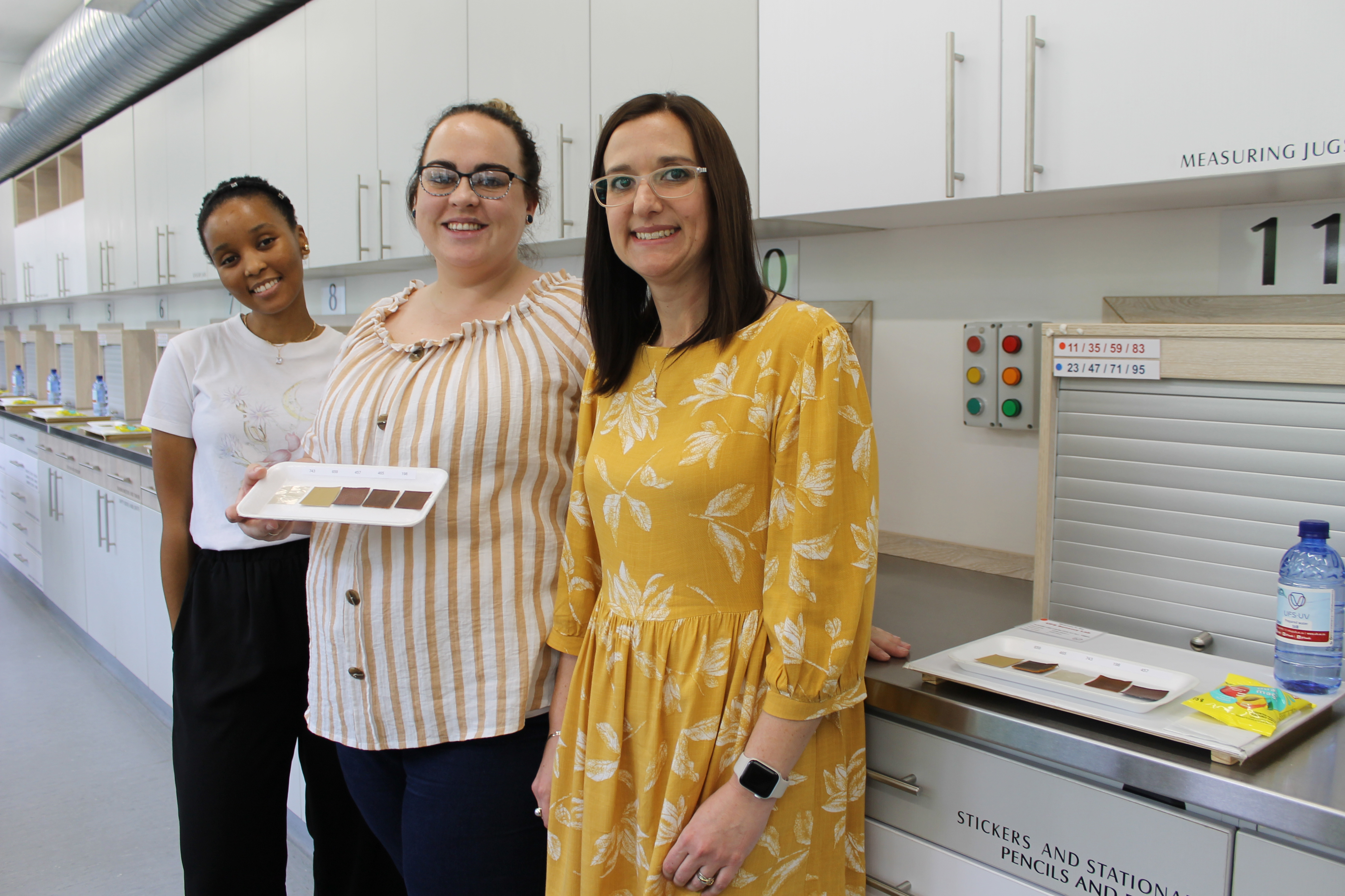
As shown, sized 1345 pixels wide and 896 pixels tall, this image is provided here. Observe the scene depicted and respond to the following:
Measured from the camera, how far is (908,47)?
1.43 meters

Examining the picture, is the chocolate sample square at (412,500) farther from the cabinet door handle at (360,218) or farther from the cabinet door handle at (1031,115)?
the cabinet door handle at (360,218)

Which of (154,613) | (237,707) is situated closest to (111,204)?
(154,613)

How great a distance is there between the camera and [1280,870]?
868 millimetres

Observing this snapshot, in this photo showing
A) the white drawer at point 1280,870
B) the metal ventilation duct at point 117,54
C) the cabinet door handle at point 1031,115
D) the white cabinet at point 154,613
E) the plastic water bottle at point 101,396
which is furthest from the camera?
the plastic water bottle at point 101,396

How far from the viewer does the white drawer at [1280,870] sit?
33.0 inches

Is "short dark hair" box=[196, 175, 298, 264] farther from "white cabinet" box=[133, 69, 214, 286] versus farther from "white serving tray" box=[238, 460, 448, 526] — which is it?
"white cabinet" box=[133, 69, 214, 286]

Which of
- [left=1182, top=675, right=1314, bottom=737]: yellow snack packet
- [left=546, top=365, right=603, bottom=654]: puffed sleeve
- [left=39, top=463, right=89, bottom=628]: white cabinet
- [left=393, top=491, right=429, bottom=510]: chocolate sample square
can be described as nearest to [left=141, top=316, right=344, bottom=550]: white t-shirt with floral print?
[left=393, top=491, right=429, bottom=510]: chocolate sample square

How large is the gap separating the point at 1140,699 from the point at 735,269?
25.2 inches

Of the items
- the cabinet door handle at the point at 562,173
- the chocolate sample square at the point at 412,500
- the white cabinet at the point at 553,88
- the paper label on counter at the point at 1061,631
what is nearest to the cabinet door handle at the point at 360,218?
the white cabinet at the point at 553,88

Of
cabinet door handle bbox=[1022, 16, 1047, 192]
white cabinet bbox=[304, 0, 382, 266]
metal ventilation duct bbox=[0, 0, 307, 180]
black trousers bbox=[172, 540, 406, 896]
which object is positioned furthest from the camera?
metal ventilation duct bbox=[0, 0, 307, 180]

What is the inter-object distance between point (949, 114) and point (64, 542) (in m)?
4.08

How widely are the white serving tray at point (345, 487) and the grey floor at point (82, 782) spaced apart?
1403 millimetres

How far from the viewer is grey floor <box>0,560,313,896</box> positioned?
2316mm

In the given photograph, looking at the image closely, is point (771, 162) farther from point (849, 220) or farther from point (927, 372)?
point (927, 372)
